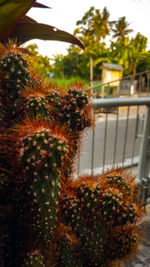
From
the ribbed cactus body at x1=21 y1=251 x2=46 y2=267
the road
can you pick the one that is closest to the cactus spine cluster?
the ribbed cactus body at x1=21 y1=251 x2=46 y2=267

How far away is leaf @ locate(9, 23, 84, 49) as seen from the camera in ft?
2.03

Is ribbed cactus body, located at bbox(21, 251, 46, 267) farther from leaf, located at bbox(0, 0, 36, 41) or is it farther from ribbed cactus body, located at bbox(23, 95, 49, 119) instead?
leaf, located at bbox(0, 0, 36, 41)

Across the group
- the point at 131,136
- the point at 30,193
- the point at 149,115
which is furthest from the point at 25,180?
the point at 131,136

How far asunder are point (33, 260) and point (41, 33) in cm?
57

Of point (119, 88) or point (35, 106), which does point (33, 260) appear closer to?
point (35, 106)

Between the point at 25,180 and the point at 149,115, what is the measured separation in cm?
178

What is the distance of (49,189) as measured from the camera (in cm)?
50

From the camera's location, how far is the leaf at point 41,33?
2.03 feet

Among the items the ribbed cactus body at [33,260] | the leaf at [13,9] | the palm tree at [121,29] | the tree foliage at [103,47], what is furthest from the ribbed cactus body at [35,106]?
the palm tree at [121,29]

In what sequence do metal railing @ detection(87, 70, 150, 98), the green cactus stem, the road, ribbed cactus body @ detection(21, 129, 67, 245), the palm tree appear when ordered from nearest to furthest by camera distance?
ribbed cactus body @ detection(21, 129, 67, 245) < the green cactus stem < metal railing @ detection(87, 70, 150, 98) < the road < the palm tree

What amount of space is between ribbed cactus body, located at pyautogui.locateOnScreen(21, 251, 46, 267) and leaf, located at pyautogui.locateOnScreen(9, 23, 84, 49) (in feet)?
1.78

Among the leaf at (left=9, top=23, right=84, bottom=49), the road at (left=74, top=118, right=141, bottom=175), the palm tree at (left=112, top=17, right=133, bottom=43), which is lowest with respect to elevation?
the road at (left=74, top=118, right=141, bottom=175)

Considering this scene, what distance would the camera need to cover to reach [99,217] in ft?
2.24

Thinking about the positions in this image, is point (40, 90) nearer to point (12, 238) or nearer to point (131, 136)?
point (12, 238)
